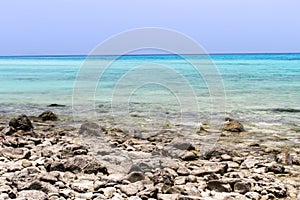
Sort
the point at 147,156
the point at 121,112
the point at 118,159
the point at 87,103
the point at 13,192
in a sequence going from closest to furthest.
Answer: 1. the point at 13,192
2. the point at 118,159
3. the point at 147,156
4. the point at 121,112
5. the point at 87,103

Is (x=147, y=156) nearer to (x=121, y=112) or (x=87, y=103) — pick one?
(x=121, y=112)

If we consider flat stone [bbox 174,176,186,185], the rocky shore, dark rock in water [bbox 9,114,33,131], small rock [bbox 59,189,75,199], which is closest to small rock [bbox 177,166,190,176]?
the rocky shore

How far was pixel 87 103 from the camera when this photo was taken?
1894 cm

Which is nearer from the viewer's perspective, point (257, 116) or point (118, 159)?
point (118, 159)

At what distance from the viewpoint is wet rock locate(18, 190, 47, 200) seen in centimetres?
529

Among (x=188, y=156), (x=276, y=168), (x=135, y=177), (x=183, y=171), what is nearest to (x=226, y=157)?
(x=188, y=156)

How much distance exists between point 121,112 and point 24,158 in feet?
25.8

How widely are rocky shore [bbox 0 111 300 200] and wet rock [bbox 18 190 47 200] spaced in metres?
0.01

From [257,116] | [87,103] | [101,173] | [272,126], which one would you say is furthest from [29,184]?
[87,103]

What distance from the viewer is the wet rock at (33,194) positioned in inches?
208

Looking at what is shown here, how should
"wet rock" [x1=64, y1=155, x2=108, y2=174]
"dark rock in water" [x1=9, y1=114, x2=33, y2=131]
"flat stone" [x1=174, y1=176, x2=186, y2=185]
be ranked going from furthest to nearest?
"dark rock in water" [x1=9, y1=114, x2=33, y2=131], "wet rock" [x1=64, y1=155, x2=108, y2=174], "flat stone" [x1=174, y1=176, x2=186, y2=185]

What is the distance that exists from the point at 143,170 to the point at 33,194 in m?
2.03

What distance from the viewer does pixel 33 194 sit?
5.37 m

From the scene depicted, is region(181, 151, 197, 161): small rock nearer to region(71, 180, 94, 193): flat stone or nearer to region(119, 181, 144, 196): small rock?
region(119, 181, 144, 196): small rock
